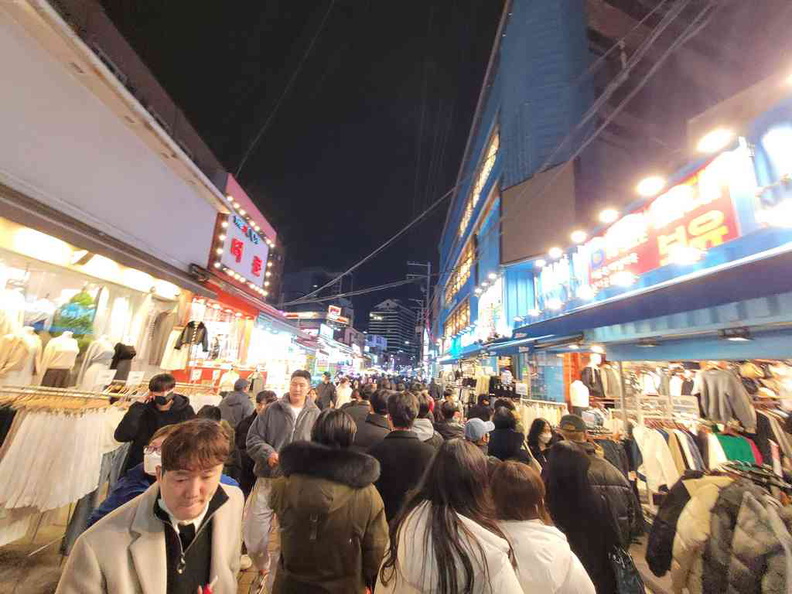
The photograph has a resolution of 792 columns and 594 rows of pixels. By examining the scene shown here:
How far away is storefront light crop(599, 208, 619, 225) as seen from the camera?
6.98 metres

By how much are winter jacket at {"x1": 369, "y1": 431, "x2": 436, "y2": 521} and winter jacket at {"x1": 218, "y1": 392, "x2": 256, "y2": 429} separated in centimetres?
314

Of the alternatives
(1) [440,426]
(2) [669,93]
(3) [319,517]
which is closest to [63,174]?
(3) [319,517]

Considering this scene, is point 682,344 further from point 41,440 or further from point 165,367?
point 165,367

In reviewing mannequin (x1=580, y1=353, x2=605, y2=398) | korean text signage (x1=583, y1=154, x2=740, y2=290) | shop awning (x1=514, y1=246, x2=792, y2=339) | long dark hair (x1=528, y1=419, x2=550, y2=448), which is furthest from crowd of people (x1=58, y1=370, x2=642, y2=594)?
mannequin (x1=580, y1=353, x2=605, y2=398)

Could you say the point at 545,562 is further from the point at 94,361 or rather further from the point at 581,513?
the point at 94,361

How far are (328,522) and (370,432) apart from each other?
6.21 feet

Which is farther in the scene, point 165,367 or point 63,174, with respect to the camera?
point 165,367

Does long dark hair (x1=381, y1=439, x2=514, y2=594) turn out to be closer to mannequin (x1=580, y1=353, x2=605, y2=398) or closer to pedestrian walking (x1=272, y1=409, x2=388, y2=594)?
pedestrian walking (x1=272, y1=409, x2=388, y2=594)

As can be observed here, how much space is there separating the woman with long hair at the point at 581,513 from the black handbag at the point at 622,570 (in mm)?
18

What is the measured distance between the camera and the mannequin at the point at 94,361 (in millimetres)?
5184

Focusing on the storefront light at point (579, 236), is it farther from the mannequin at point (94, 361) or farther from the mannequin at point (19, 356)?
the mannequin at point (19, 356)

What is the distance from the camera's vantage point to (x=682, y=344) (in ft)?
17.1

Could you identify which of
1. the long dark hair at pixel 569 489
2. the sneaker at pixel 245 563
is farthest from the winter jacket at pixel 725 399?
the sneaker at pixel 245 563

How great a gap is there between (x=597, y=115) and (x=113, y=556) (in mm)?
17072
